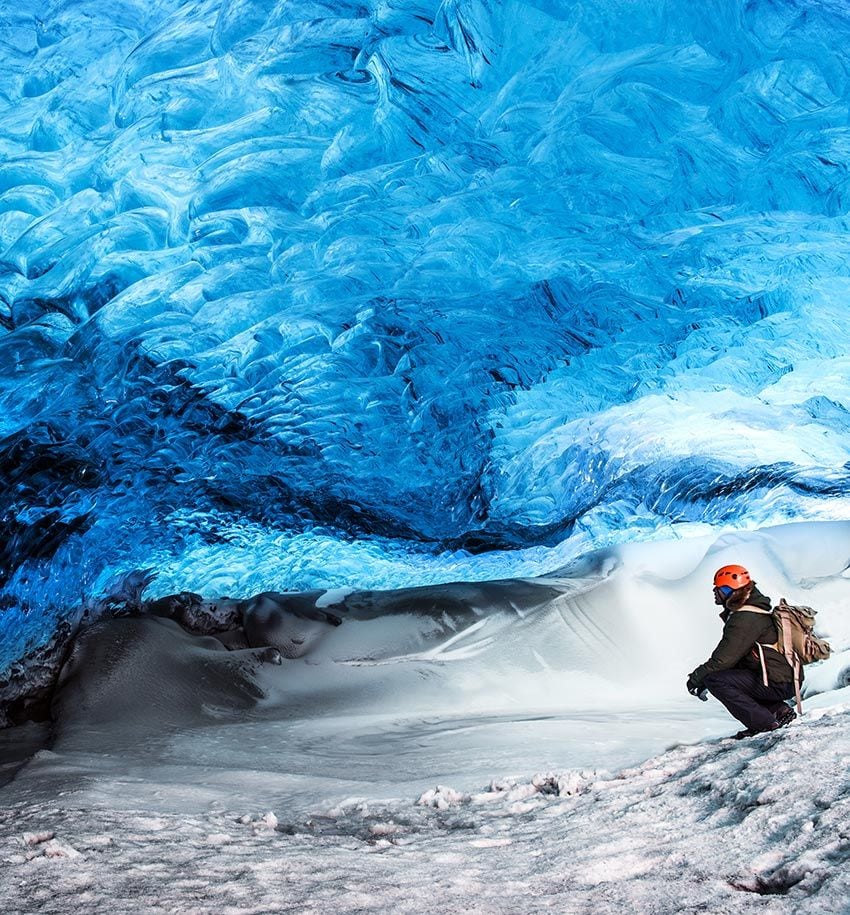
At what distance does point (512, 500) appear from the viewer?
37.2ft

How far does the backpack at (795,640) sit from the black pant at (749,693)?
171 millimetres

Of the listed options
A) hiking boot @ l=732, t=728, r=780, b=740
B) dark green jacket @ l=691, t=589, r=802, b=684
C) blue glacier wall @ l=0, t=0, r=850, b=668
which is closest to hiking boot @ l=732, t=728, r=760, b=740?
hiking boot @ l=732, t=728, r=780, b=740

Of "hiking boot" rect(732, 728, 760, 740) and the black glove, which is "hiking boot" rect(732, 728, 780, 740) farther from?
→ the black glove

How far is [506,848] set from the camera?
4176mm

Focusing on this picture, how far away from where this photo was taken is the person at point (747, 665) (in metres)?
5.37

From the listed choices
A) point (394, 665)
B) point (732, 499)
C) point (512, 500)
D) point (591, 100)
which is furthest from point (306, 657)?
point (591, 100)

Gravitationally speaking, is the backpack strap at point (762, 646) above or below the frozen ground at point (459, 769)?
above

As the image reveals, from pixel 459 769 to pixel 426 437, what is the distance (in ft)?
13.5

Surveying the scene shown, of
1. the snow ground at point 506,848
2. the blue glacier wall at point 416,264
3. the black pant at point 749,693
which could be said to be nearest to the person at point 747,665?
the black pant at point 749,693

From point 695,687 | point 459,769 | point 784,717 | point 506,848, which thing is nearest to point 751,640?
point 695,687

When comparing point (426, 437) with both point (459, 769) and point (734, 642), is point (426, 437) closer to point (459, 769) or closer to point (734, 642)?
point (459, 769)

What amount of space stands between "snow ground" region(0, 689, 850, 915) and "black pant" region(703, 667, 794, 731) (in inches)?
8.4

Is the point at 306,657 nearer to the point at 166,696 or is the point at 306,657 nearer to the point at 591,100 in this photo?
the point at 166,696

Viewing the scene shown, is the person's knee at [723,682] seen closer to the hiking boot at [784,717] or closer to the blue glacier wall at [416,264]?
the hiking boot at [784,717]
